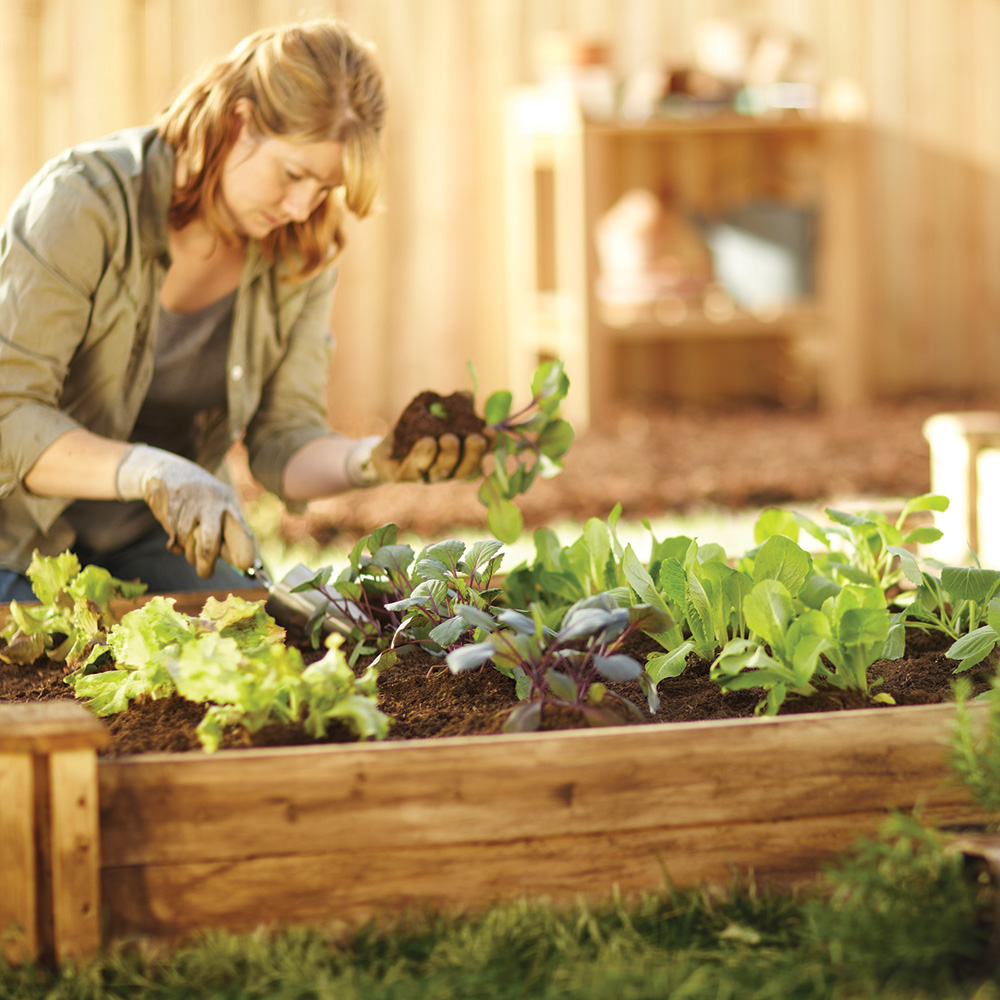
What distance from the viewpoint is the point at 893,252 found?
203 inches

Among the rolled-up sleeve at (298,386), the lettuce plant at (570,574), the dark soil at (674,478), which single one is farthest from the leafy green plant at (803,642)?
the dark soil at (674,478)

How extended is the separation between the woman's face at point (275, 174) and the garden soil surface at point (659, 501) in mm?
689

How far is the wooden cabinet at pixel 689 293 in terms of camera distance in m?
4.40

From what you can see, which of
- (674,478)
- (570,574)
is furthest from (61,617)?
(674,478)

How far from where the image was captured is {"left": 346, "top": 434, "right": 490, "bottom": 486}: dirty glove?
1.66 metres

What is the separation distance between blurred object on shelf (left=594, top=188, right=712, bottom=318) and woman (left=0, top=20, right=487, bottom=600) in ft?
8.69

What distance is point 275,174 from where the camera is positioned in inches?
67.4

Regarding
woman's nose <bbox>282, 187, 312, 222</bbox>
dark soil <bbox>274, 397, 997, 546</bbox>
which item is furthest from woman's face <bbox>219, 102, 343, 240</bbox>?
dark soil <bbox>274, 397, 997, 546</bbox>

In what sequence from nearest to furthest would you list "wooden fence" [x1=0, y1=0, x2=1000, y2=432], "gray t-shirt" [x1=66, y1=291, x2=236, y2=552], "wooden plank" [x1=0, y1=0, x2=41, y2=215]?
"gray t-shirt" [x1=66, y1=291, x2=236, y2=552]
"wooden plank" [x1=0, y1=0, x2=41, y2=215]
"wooden fence" [x1=0, y1=0, x2=1000, y2=432]

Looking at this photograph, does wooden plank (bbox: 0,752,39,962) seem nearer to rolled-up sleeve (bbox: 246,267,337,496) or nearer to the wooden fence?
rolled-up sleeve (bbox: 246,267,337,496)

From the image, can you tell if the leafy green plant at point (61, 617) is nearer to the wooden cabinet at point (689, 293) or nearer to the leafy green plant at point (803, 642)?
the leafy green plant at point (803, 642)

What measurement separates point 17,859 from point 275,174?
102 centimetres

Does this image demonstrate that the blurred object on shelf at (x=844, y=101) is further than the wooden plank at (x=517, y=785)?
Yes

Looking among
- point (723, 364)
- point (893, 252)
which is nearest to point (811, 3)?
point (893, 252)
